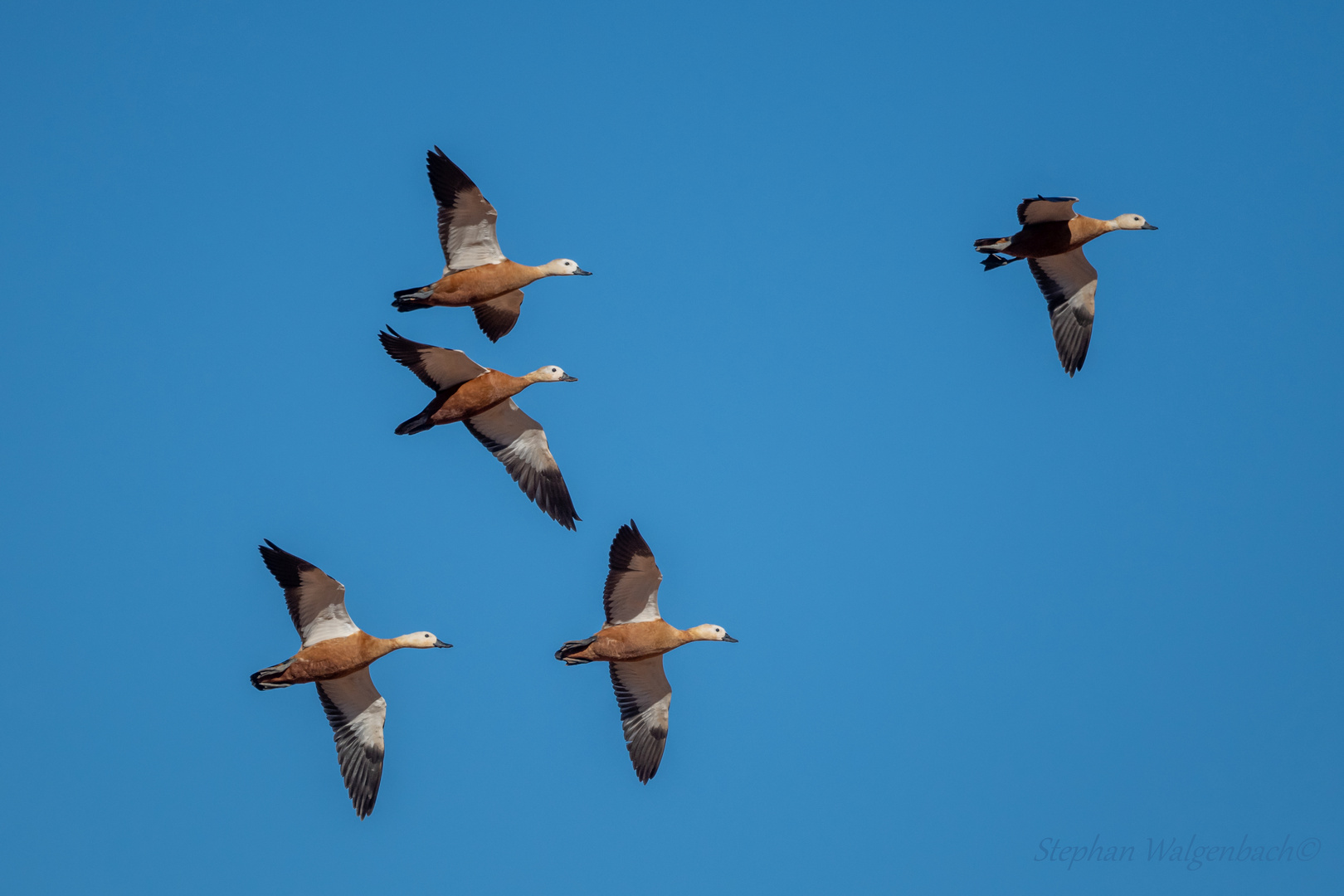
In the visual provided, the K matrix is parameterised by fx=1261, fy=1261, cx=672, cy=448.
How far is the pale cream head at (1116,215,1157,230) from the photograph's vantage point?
19219 mm

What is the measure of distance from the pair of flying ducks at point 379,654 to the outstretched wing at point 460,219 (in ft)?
14.9

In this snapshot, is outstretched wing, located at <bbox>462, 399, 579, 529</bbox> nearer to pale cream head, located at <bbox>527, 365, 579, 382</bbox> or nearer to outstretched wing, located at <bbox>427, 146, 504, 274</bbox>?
pale cream head, located at <bbox>527, 365, 579, 382</bbox>

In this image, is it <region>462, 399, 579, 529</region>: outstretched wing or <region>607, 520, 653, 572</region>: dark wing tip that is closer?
<region>607, 520, 653, 572</region>: dark wing tip

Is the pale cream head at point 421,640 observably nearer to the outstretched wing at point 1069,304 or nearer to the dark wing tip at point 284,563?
the dark wing tip at point 284,563

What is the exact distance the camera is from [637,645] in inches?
689

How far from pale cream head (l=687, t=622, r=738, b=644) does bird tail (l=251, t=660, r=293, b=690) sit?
18.2 ft

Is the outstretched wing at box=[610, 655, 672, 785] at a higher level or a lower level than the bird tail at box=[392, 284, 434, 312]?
lower

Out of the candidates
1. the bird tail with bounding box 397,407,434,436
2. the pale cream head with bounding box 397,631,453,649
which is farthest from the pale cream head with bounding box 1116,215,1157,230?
the pale cream head with bounding box 397,631,453,649

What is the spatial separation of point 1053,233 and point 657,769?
383 inches

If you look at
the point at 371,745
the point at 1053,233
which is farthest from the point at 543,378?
the point at 1053,233

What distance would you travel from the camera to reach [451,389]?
18.3 metres

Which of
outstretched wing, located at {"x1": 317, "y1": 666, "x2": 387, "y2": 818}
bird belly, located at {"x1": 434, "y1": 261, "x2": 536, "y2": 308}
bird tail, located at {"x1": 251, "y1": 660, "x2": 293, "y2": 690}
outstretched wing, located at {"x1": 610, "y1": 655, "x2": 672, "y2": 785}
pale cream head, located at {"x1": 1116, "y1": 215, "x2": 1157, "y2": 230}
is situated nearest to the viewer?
bird tail, located at {"x1": 251, "y1": 660, "x2": 293, "y2": 690}

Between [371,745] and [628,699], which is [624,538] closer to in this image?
[628,699]

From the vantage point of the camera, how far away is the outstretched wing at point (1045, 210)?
17203mm
